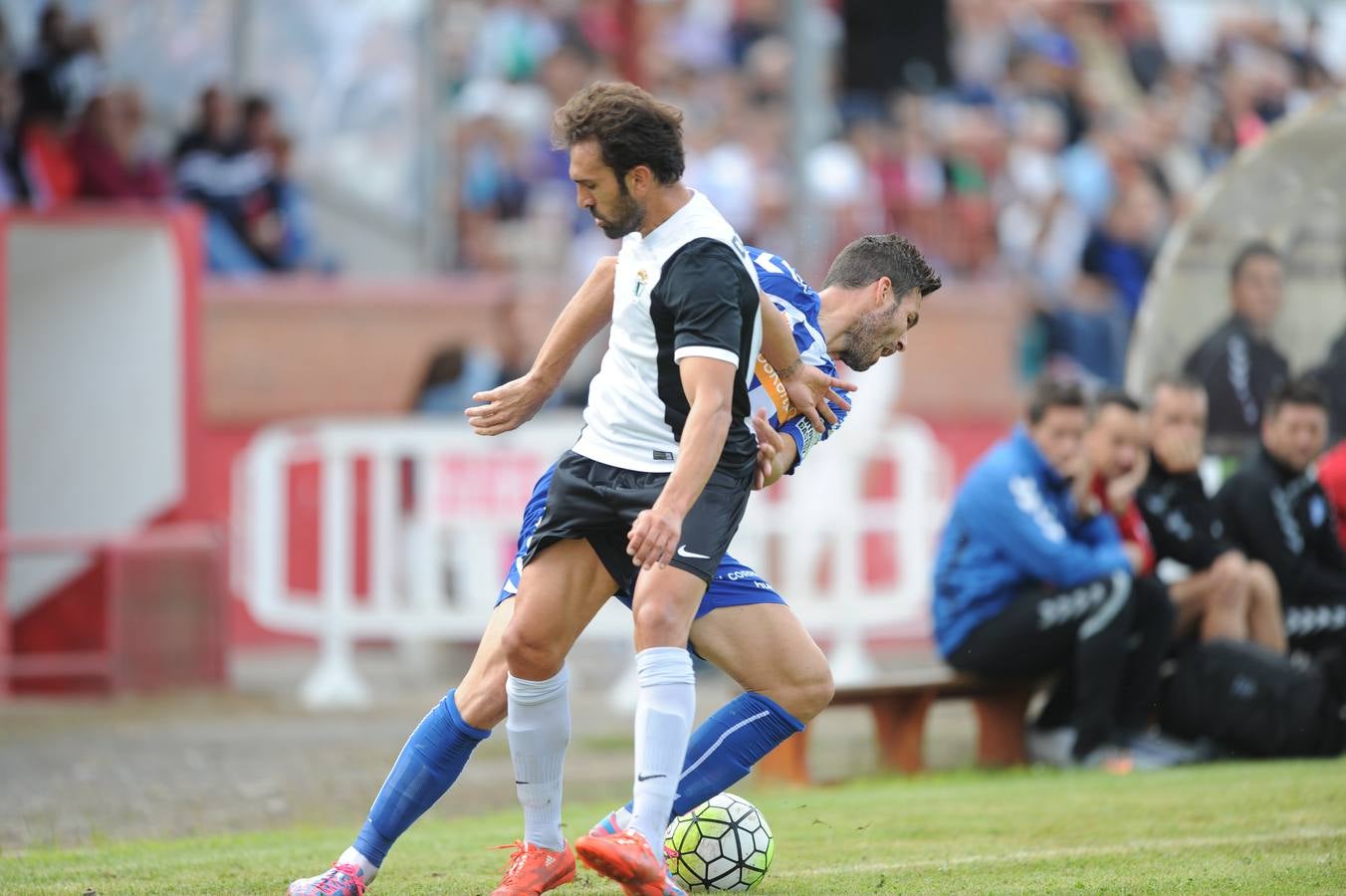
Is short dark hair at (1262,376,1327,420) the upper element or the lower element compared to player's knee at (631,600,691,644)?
upper

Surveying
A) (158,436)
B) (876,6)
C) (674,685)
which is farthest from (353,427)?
(674,685)

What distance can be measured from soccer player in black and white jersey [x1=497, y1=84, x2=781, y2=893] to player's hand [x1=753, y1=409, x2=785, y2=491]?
0.13 feet

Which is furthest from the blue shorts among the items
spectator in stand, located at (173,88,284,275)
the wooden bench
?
spectator in stand, located at (173,88,284,275)

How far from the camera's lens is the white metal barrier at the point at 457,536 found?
39.1 ft

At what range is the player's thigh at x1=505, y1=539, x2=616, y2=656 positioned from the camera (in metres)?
5.36

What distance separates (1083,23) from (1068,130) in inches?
106

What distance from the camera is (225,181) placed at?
14.3 meters

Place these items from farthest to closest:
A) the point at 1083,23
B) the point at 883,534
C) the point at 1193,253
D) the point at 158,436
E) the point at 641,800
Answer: the point at 1083,23 < the point at 883,534 < the point at 158,436 < the point at 1193,253 < the point at 641,800

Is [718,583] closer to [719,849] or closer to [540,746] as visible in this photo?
[540,746]

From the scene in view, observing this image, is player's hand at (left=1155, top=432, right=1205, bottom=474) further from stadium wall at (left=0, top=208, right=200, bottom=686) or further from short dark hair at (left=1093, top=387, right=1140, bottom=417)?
stadium wall at (left=0, top=208, right=200, bottom=686)

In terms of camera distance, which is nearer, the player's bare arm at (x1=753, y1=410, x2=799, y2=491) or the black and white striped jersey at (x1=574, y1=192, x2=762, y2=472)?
the black and white striped jersey at (x1=574, y1=192, x2=762, y2=472)

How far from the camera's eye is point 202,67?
15.5 metres

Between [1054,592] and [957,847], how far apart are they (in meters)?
2.67

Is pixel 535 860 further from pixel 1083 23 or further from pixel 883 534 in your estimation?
pixel 1083 23
